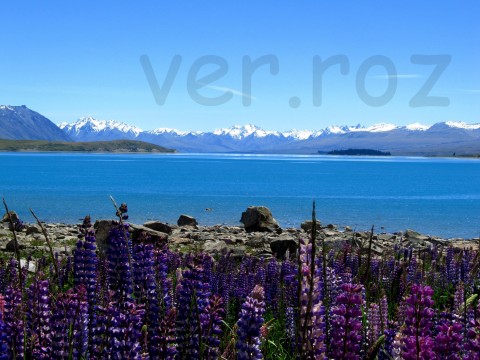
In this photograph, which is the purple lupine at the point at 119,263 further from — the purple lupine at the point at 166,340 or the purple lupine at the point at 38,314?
the purple lupine at the point at 166,340

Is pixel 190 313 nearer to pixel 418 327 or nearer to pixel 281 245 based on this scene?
pixel 418 327

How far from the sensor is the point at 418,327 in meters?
2.68

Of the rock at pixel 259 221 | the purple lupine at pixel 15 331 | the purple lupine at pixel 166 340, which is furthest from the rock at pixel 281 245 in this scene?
the purple lupine at pixel 166 340

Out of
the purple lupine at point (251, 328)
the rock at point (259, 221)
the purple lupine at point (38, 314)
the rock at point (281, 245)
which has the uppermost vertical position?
the purple lupine at point (251, 328)

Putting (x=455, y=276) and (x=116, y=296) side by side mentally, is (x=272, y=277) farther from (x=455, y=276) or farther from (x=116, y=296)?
(x=116, y=296)

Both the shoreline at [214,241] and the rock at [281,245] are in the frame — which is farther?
the rock at [281,245]

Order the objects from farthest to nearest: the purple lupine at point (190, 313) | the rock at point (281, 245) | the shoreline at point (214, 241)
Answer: the rock at point (281, 245) → the shoreline at point (214, 241) → the purple lupine at point (190, 313)

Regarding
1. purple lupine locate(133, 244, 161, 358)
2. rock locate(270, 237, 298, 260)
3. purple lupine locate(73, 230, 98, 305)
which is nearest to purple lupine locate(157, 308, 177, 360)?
purple lupine locate(133, 244, 161, 358)

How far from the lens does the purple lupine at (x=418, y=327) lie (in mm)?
2596

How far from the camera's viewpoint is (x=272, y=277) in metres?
9.74

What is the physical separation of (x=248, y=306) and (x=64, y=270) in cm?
953

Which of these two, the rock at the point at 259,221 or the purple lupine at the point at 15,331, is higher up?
the purple lupine at the point at 15,331

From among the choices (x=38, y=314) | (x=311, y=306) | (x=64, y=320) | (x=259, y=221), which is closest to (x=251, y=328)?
(x=311, y=306)

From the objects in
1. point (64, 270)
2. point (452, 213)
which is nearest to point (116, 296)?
point (64, 270)
